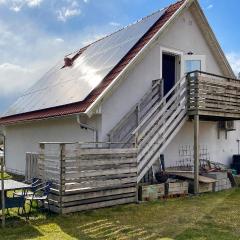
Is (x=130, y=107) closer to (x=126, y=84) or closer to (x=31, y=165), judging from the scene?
(x=126, y=84)

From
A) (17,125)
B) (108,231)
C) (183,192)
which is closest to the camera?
(108,231)

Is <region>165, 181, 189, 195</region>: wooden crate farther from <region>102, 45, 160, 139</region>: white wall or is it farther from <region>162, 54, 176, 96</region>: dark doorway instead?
<region>162, 54, 176, 96</region>: dark doorway

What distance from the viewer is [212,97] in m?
13.2

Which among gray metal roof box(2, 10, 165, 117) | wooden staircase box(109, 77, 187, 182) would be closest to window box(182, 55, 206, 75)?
wooden staircase box(109, 77, 187, 182)

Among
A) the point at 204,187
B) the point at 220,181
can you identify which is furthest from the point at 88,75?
the point at 220,181

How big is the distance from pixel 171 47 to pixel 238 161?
6228 mm

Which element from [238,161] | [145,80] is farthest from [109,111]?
[238,161]

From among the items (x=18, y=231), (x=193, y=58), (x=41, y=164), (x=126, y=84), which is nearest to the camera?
(x=18, y=231)

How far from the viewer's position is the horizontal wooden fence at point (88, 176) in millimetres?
9227

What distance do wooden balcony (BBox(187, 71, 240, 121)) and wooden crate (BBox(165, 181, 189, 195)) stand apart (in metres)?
2.37

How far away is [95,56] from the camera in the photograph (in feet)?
50.8

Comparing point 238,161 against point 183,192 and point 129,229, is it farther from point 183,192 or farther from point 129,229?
point 129,229

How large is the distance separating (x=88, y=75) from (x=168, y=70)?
128 inches

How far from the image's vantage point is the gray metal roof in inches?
507
